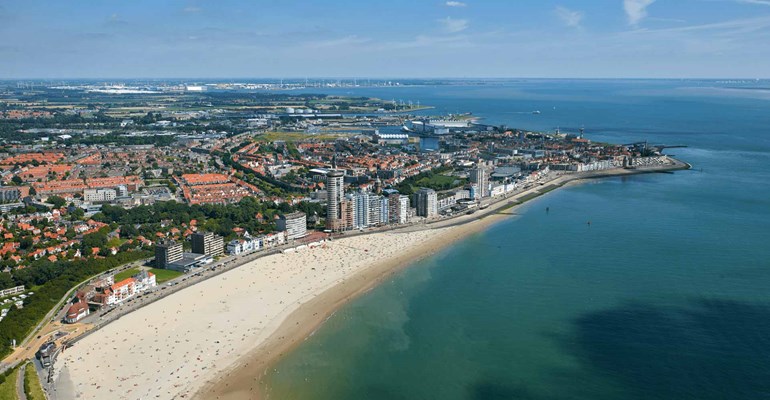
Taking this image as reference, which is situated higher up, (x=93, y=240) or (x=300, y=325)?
(x=93, y=240)

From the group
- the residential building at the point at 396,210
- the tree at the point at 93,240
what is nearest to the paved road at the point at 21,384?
the tree at the point at 93,240

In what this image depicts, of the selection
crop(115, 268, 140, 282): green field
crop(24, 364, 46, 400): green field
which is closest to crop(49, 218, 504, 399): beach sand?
crop(24, 364, 46, 400): green field

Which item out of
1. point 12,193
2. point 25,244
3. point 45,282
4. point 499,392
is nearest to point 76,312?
point 45,282

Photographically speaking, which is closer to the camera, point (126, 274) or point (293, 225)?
point (126, 274)

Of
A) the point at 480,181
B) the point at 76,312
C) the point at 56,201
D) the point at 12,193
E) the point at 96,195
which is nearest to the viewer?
the point at 76,312

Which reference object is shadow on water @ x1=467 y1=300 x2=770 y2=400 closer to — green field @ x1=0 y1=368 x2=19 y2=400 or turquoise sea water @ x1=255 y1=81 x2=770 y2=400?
turquoise sea water @ x1=255 y1=81 x2=770 y2=400

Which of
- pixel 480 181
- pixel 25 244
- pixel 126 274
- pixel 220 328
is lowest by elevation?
pixel 220 328

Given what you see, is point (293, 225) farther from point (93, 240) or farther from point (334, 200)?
point (93, 240)

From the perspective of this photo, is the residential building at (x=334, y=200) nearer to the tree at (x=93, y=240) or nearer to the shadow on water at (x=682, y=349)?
the tree at (x=93, y=240)
